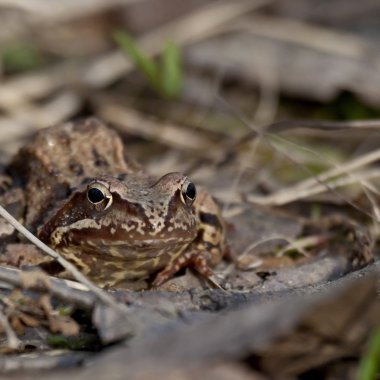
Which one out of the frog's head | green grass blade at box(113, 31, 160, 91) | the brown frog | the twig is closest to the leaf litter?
the twig

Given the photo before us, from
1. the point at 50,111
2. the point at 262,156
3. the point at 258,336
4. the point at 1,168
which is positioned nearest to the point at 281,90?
the point at 262,156

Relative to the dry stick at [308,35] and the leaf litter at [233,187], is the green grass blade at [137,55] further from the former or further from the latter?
the dry stick at [308,35]

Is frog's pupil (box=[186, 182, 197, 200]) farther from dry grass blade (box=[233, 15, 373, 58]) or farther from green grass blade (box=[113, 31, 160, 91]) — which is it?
dry grass blade (box=[233, 15, 373, 58])

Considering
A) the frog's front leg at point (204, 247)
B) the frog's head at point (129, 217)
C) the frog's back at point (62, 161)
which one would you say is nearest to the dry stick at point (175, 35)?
the frog's back at point (62, 161)

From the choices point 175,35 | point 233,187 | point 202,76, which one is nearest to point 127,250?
point 233,187

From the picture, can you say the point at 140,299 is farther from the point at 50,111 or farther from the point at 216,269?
the point at 50,111

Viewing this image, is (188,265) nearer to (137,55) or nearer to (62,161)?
(62,161)

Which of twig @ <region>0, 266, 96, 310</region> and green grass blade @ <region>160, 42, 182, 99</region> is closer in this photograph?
twig @ <region>0, 266, 96, 310</region>

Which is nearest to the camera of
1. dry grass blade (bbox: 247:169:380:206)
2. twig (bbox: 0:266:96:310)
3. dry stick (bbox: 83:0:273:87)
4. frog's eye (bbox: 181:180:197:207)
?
twig (bbox: 0:266:96:310)
